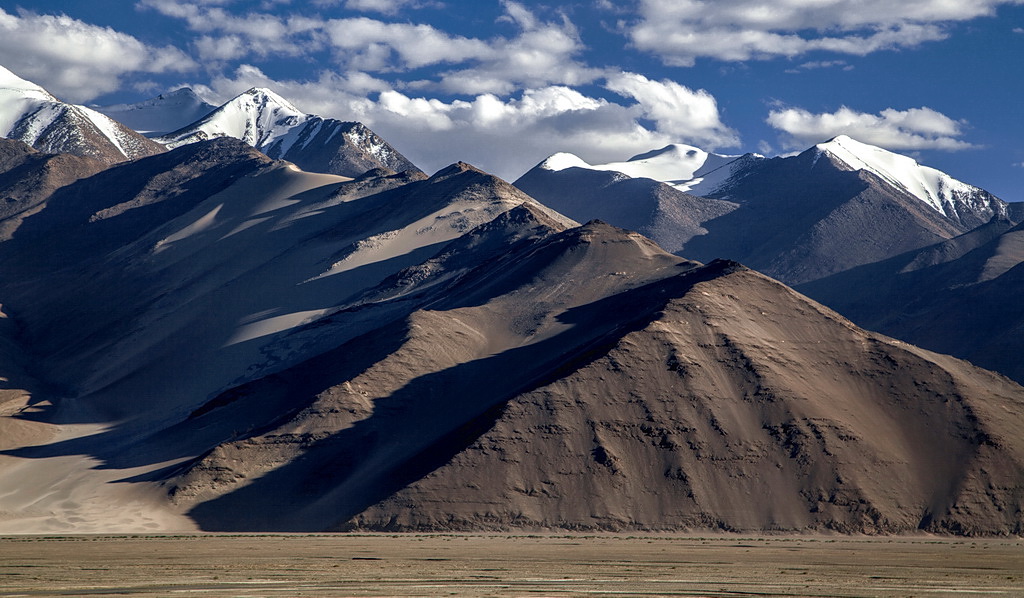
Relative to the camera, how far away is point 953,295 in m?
156

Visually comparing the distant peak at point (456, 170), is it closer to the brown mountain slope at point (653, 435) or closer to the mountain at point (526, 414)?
the mountain at point (526, 414)

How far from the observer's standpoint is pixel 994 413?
70188mm

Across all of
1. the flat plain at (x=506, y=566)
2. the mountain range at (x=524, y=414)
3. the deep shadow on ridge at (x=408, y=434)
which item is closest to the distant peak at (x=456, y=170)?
the mountain range at (x=524, y=414)

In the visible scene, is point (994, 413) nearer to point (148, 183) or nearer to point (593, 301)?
point (593, 301)

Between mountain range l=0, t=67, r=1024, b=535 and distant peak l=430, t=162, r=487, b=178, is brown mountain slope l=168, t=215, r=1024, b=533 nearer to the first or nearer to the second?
mountain range l=0, t=67, r=1024, b=535

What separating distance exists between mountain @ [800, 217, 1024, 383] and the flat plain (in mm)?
75832

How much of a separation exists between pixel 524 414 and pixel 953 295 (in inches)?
4223

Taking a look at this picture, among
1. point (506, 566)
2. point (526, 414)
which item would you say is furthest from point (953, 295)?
point (506, 566)

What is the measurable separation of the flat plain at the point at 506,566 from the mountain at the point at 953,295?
Answer: 7583 centimetres

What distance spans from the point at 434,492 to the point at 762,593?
31725mm

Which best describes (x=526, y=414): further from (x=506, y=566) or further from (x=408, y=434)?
(x=506, y=566)

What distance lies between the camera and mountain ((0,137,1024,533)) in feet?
206

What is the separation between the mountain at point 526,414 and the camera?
6281 cm

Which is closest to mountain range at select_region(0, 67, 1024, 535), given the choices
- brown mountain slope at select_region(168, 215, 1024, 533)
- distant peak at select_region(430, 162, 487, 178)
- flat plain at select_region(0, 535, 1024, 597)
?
brown mountain slope at select_region(168, 215, 1024, 533)
